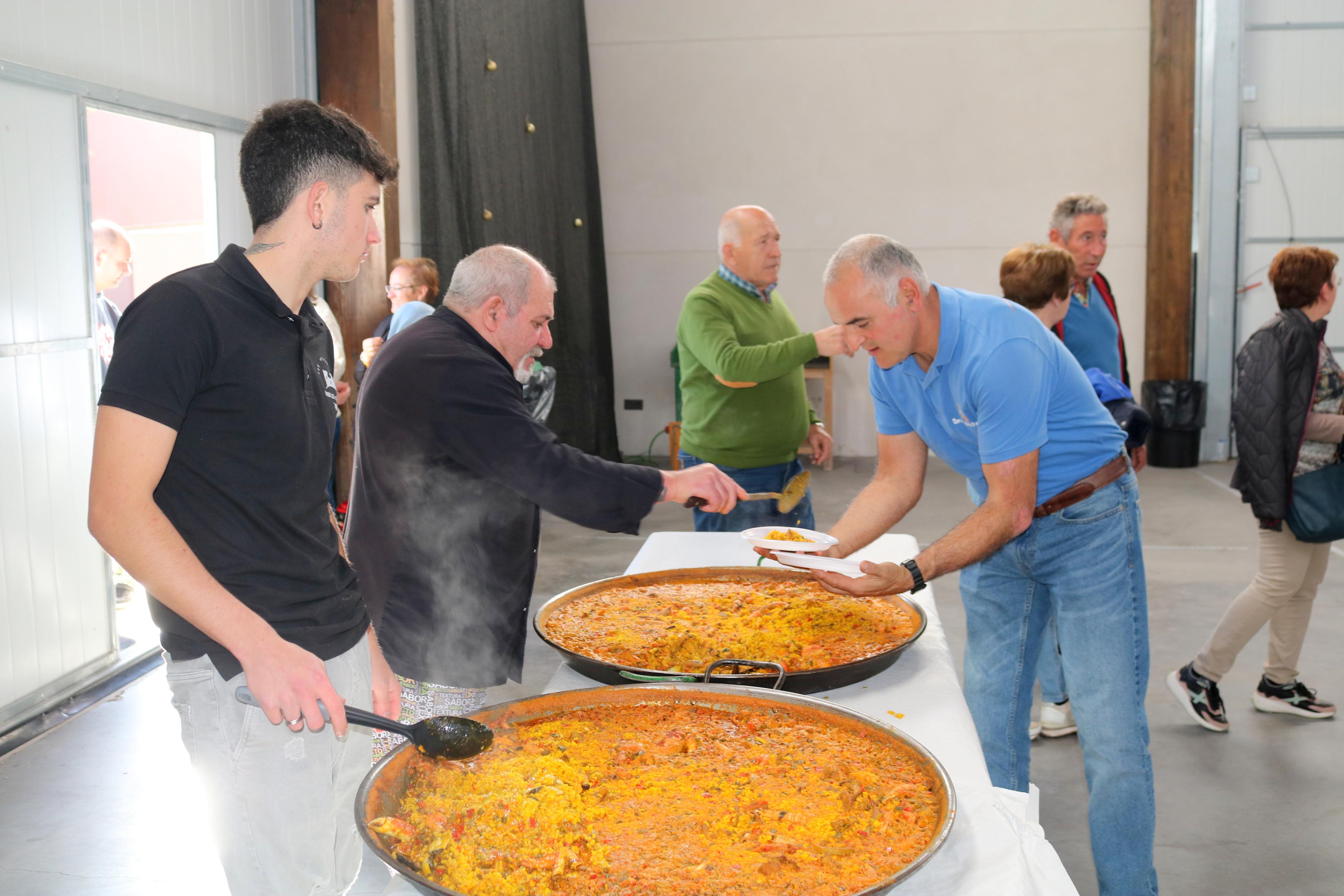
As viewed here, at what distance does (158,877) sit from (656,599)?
4.79 feet

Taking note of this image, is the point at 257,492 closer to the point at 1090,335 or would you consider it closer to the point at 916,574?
the point at 916,574

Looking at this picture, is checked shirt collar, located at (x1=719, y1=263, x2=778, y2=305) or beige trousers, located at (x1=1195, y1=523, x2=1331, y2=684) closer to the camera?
beige trousers, located at (x1=1195, y1=523, x2=1331, y2=684)

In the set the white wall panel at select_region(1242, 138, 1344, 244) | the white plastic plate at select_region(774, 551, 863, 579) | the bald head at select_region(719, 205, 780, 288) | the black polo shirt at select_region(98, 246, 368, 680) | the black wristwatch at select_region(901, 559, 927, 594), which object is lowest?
the black wristwatch at select_region(901, 559, 927, 594)

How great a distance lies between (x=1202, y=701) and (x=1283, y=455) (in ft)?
2.68

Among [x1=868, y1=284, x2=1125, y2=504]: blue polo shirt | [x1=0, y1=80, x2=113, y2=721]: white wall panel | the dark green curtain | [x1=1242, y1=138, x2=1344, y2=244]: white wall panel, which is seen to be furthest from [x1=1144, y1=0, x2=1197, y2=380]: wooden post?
[x1=0, y1=80, x2=113, y2=721]: white wall panel

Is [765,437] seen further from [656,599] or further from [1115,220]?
[1115,220]

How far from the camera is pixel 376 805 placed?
1213 mm

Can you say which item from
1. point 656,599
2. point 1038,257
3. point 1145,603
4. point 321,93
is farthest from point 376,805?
point 321,93

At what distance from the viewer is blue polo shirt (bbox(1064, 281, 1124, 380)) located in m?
3.32

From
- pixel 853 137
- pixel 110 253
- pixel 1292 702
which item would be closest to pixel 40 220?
pixel 110 253

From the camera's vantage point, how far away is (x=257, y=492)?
52.9 inches

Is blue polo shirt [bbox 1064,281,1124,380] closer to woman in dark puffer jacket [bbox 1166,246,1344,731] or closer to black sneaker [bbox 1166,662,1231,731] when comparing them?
woman in dark puffer jacket [bbox 1166,246,1344,731]

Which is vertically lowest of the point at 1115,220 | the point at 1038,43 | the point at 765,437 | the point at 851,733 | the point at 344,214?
the point at 851,733

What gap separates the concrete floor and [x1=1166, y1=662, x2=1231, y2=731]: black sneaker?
4 centimetres
